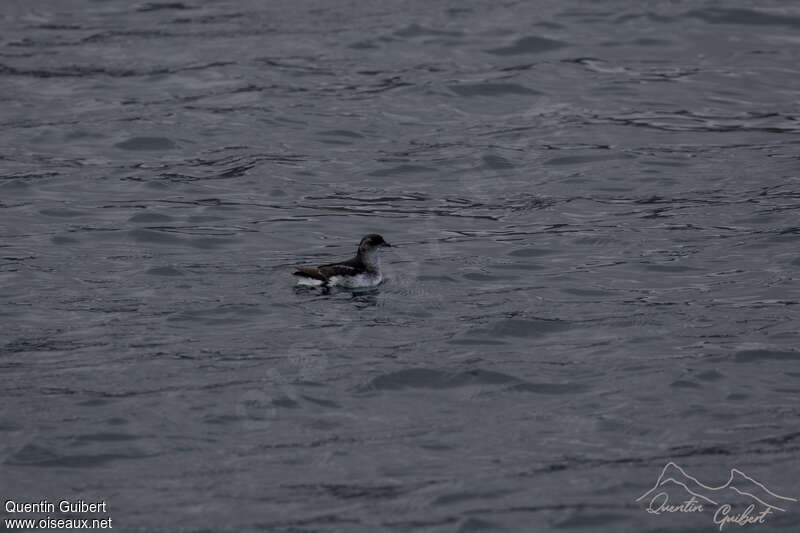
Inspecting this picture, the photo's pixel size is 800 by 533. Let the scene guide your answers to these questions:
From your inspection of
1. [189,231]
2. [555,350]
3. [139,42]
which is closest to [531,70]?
[139,42]

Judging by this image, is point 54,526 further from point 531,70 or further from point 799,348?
point 531,70

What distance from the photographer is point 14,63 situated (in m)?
26.3

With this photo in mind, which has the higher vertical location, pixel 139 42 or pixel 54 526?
pixel 139 42

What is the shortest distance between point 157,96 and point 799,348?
14674 millimetres

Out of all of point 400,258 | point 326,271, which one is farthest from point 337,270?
point 400,258

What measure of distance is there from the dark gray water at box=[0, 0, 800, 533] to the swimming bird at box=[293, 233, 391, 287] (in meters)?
0.17
